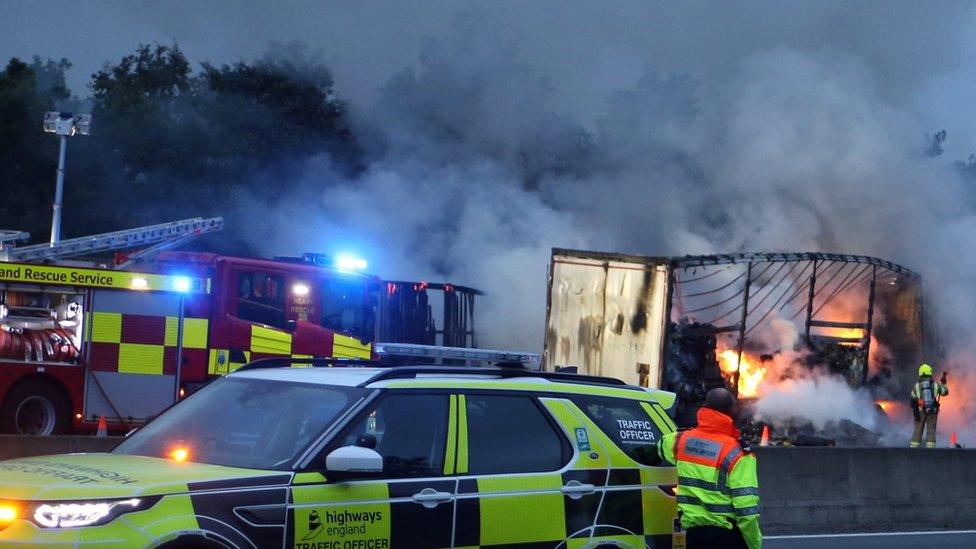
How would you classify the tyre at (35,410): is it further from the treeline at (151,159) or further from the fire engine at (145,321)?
the treeline at (151,159)

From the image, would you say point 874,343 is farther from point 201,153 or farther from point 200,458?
point 200,458

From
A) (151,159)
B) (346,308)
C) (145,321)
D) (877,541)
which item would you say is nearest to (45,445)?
(145,321)

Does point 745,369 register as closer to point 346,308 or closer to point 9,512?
point 346,308

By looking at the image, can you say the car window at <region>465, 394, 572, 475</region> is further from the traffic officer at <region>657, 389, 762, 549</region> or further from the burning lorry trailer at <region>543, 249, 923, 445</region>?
the burning lorry trailer at <region>543, 249, 923, 445</region>

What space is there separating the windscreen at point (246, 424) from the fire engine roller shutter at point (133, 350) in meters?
9.65

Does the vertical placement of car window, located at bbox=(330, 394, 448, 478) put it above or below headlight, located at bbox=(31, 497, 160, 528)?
above

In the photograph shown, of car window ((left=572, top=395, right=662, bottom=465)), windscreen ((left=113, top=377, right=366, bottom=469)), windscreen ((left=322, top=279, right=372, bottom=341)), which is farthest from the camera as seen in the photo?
windscreen ((left=322, top=279, right=372, bottom=341))

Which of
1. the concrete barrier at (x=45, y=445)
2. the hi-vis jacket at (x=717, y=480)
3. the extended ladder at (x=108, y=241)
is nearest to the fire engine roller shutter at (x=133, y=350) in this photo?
the extended ladder at (x=108, y=241)

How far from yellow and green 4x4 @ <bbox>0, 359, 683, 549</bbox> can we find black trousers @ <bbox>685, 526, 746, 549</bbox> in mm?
386

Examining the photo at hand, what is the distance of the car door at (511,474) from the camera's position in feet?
20.0

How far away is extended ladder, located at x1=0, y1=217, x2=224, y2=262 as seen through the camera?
55.8ft

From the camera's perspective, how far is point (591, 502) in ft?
21.5

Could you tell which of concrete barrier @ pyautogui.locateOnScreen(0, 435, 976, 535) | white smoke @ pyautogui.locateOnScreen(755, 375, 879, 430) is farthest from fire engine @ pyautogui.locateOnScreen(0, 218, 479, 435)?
white smoke @ pyautogui.locateOnScreen(755, 375, 879, 430)

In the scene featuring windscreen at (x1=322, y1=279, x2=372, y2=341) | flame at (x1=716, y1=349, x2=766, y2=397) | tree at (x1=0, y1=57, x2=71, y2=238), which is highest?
tree at (x1=0, y1=57, x2=71, y2=238)
